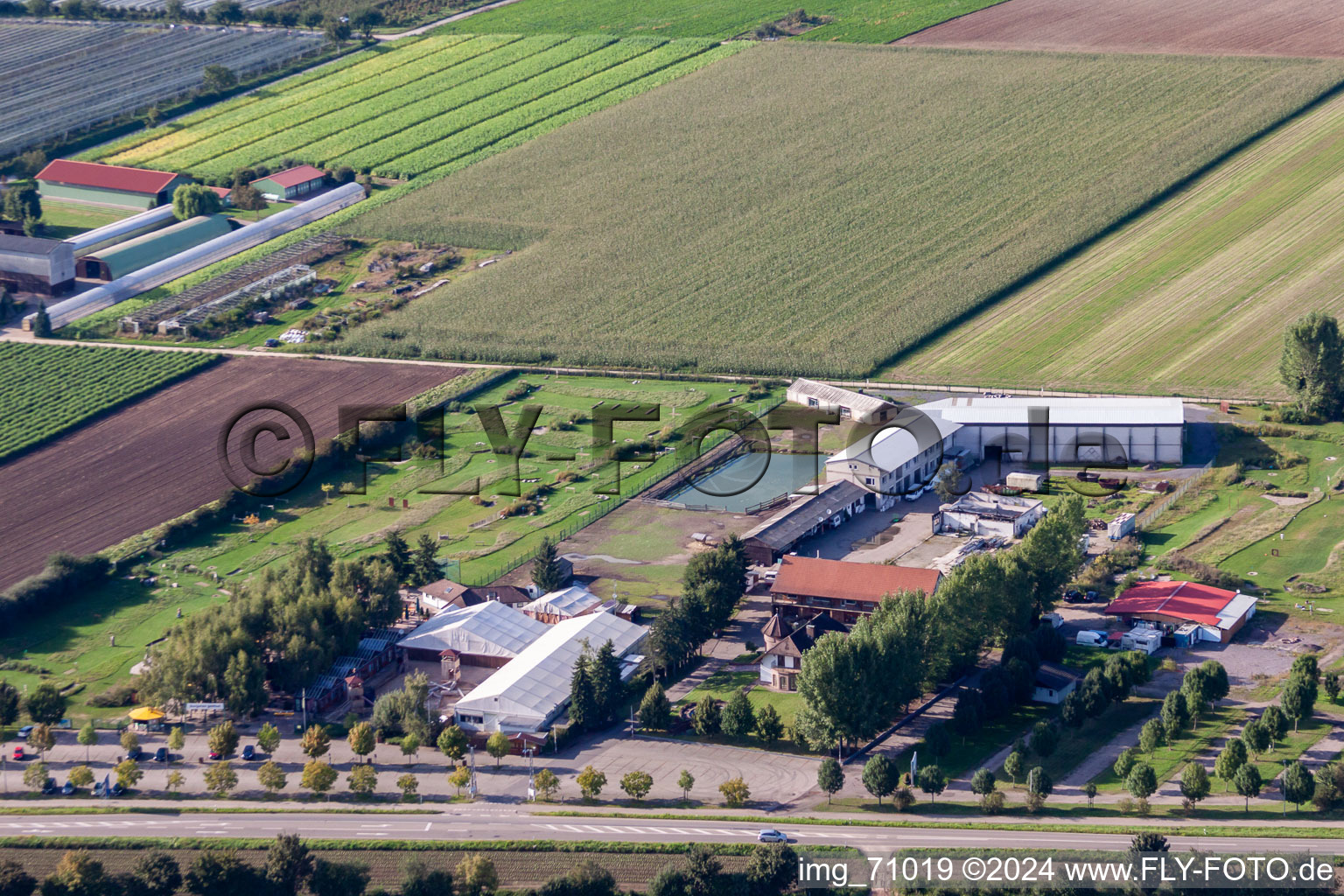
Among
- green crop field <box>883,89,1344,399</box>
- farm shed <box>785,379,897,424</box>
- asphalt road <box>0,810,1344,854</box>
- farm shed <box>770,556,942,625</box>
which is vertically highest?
green crop field <box>883,89,1344,399</box>

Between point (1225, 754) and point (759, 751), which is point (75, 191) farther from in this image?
point (1225, 754)

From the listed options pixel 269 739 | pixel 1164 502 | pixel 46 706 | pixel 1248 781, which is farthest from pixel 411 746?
pixel 1164 502

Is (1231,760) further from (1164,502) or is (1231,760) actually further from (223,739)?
(223,739)

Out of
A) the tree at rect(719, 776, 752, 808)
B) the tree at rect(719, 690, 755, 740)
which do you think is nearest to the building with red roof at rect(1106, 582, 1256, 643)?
the tree at rect(719, 690, 755, 740)

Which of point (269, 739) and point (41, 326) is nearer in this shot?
point (269, 739)

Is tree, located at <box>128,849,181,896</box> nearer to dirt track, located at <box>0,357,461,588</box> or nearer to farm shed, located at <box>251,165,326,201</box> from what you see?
dirt track, located at <box>0,357,461,588</box>

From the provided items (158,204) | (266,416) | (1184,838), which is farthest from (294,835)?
(158,204)

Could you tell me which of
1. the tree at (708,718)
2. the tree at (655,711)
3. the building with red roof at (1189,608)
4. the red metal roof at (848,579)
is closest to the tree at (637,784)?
the tree at (655,711)
